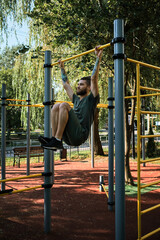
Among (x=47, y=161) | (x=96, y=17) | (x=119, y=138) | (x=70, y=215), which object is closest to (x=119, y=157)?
(x=119, y=138)

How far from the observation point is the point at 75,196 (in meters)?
4.98

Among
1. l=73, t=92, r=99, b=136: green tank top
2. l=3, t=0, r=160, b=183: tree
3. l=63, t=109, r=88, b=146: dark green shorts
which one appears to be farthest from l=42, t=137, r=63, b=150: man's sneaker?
l=3, t=0, r=160, b=183: tree

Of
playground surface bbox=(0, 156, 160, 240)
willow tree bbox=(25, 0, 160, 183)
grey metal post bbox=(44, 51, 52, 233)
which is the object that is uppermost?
willow tree bbox=(25, 0, 160, 183)

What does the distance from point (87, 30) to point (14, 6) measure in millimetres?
1789

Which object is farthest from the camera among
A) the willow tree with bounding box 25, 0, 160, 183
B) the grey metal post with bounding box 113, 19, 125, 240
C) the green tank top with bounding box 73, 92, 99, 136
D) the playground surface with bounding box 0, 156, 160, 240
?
the willow tree with bounding box 25, 0, 160, 183

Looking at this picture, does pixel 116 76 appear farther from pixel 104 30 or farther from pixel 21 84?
pixel 21 84

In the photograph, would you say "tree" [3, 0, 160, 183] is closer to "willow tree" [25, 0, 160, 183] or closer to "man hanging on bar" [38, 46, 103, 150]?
"willow tree" [25, 0, 160, 183]

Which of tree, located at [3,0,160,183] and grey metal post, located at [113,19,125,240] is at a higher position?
tree, located at [3,0,160,183]

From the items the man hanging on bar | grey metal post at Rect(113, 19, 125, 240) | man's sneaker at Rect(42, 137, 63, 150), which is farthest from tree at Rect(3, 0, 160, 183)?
man's sneaker at Rect(42, 137, 63, 150)

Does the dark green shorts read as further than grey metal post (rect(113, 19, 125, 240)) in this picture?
Yes

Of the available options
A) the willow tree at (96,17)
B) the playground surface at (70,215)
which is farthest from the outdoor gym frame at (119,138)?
the willow tree at (96,17)

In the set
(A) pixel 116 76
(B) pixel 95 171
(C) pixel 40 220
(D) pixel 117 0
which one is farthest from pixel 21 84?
(A) pixel 116 76

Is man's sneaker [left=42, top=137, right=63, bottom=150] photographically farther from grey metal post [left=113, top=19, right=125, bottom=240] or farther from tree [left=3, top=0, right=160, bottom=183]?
tree [left=3, top=0, right=160, bottom=183]

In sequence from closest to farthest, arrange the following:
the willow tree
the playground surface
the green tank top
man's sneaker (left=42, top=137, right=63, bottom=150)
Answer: man's sneaker (left=42, top=137, right=63, bottom=150) → the green tank top → the playground surface → the willow tree
